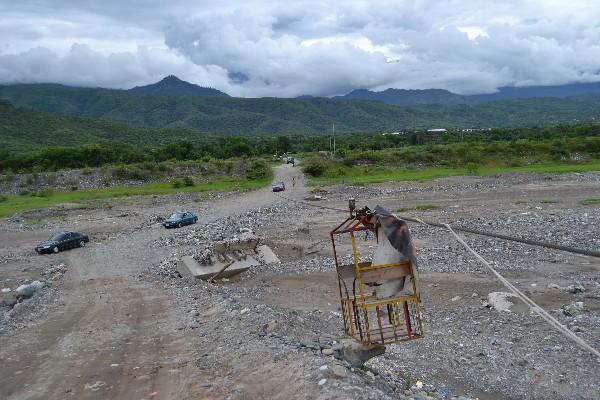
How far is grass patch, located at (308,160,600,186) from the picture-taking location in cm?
5528

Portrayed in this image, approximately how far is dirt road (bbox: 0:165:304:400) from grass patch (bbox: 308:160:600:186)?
121ft

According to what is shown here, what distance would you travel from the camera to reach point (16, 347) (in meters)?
13.1

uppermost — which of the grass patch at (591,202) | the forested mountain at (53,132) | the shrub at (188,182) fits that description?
the forested mountain at (53,132)

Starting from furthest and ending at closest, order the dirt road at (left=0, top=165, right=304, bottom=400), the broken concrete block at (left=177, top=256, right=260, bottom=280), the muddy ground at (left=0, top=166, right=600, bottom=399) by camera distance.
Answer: the broken concrete block at (left=177, top=256, right=260, bottom=280), the dirt road at (left=0, top=165, right=304, bottom=400), the muddy ground at (left=0, top=166, right=600, bottom=399)

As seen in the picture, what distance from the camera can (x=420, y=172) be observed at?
61.7 meters

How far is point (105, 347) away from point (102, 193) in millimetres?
46330

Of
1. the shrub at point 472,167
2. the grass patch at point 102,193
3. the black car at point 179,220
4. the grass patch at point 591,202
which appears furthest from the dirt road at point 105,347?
the shrub at point 472,167

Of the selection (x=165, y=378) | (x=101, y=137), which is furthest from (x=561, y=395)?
(x=101, y=137)

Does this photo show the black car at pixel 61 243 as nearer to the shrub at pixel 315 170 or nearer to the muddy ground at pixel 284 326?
the muddy ground at pixel 284 326

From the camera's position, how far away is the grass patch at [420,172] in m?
55.3

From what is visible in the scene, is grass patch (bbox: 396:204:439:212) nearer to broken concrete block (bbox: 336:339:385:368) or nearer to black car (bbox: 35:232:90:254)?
black car (bbox: 35:232:90:254)

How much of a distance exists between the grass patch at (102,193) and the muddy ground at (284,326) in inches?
892

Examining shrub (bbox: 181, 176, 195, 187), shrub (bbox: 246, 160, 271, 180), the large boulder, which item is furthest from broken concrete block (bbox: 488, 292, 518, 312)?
shrub (bbox: 246, 160, 271, 180)

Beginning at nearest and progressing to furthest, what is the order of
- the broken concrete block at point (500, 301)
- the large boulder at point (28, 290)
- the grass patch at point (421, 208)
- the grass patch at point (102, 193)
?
the broken concrete block at point (500, 301) → the large boulder at point (28, 290) → the grass patch at point (421, 208) → the grass patch at point (102, 193)
